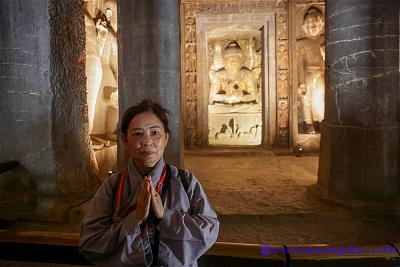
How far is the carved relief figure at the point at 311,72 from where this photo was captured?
862 cm

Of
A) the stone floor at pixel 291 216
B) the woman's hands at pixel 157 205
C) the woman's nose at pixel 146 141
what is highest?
the woman's nose at pixel 146 141

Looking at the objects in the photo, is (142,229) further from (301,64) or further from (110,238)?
(301,64)

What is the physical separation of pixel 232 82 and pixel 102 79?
19.2ft

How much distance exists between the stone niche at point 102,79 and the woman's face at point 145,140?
13.5ft

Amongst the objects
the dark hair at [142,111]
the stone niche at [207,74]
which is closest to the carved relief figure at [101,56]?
the stone niche at [207,74]

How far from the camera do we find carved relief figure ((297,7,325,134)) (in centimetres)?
862

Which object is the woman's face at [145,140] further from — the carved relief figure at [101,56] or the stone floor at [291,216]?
the carved relief figure at [101,56]

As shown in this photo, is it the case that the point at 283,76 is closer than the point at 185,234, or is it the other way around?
the point at 185,234

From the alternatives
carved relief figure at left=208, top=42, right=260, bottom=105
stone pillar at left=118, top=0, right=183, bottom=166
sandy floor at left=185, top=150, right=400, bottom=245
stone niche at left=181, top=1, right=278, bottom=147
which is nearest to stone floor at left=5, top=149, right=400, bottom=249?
sandy floor at left=185, top=150, right=400, bottom=245

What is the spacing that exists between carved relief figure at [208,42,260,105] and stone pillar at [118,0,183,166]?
6.52 meters

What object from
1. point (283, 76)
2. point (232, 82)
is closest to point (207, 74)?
point (232, 82)

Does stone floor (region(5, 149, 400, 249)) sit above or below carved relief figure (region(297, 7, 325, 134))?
below

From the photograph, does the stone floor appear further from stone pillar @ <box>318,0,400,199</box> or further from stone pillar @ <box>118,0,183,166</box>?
stone pillar @ <box>118,0,183,166</box>

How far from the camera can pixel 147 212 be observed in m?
1.21
